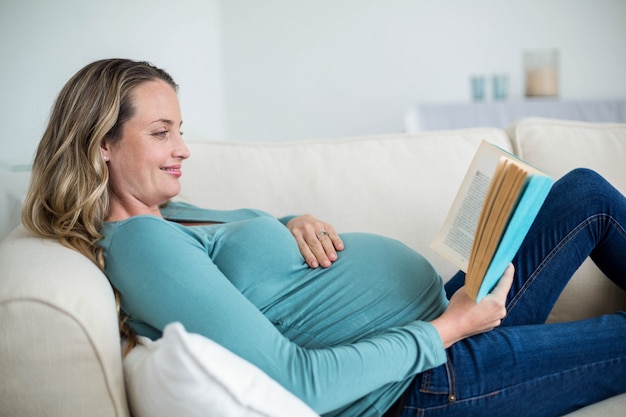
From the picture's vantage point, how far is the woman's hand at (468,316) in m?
1.12

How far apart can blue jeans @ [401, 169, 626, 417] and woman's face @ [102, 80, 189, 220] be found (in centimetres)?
64

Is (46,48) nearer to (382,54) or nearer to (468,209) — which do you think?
(468,209)

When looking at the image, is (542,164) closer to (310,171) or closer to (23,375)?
(310,171)

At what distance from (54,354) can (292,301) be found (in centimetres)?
44

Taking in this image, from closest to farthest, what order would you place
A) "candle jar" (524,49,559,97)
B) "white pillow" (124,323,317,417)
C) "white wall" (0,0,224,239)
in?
"white pillow" (124,323,317,417) < "white wall" (0,0,224,239) < "candle jar" (524,49,559,97)

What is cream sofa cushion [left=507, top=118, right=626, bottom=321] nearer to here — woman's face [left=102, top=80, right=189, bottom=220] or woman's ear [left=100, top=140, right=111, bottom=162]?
woman's face [left=102, top=80, right=189, bottom=220]

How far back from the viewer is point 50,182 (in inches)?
47.6

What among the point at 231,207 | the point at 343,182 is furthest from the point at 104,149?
the point at 343,182

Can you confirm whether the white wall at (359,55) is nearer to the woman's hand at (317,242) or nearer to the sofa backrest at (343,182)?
the sofa backrest at (343,182)

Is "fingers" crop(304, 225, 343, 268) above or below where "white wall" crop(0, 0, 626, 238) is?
below

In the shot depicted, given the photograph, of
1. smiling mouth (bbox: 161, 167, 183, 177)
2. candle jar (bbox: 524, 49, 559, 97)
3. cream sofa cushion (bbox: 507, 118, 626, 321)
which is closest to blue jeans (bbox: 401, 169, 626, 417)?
cream sofa cushion (bbox: 507, 118, 626, 321)

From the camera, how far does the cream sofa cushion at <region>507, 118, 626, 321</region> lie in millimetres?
1579

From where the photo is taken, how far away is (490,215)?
3.30 ft

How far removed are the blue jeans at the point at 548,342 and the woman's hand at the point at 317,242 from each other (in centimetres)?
29
